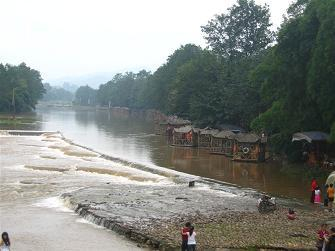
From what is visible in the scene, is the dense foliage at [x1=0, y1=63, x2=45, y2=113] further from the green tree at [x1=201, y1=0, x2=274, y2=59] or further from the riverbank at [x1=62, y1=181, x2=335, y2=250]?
the riverbank at [x1=62, y1=181, x2=335, y2=250]

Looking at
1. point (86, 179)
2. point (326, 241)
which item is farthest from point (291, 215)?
point (86, 179)

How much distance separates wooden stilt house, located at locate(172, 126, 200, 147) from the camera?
65938mm

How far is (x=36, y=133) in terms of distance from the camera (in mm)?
82875

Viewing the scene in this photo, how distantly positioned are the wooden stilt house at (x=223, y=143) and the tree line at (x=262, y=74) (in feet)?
13.3

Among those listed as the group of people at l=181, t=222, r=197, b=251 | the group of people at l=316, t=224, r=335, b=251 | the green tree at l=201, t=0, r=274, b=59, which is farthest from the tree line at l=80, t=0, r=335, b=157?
the group of people at l=181, t=222, r=197, b=251

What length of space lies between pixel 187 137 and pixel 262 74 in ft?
51.6

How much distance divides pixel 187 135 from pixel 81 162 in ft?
66.6

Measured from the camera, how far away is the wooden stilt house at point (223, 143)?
188ft

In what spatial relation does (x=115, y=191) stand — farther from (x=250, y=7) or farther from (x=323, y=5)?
(x=250, y=7)

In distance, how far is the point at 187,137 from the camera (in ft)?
219

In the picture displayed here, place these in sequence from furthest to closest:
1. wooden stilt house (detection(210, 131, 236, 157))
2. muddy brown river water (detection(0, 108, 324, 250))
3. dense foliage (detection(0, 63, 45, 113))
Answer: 1. dense foliage (detection(0, 63, 45, 113))
2. wooden stilt house (detection(210, 131, 236, 157))
3. muddy brown river water (detection(0, 108, 324, 250))

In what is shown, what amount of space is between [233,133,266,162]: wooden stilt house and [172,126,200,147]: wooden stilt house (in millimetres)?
13811

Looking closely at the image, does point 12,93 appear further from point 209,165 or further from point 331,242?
point 331,242

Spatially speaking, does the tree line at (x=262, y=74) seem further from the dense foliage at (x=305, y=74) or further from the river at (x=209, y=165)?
the river at (x=209, y=165)
